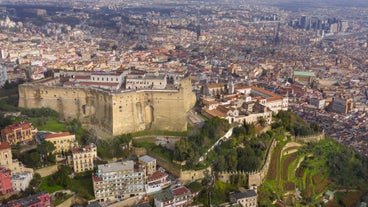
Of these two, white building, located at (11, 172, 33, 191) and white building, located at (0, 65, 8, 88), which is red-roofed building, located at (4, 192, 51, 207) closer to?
white building, located at (11, 172, 33, 191)

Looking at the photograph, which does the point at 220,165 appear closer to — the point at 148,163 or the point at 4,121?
the point at 148,163

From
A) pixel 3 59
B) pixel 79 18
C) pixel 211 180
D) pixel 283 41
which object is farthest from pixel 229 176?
pixel 79 18

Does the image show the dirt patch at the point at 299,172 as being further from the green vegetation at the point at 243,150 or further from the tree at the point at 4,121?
the tree at the point at 4,121

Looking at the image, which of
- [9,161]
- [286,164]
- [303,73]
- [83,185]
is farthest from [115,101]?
[303,73]

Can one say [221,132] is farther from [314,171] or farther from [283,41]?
[283,41]

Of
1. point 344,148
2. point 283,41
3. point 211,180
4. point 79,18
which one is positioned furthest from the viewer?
point 79,18

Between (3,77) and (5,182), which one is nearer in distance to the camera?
(5,182)
